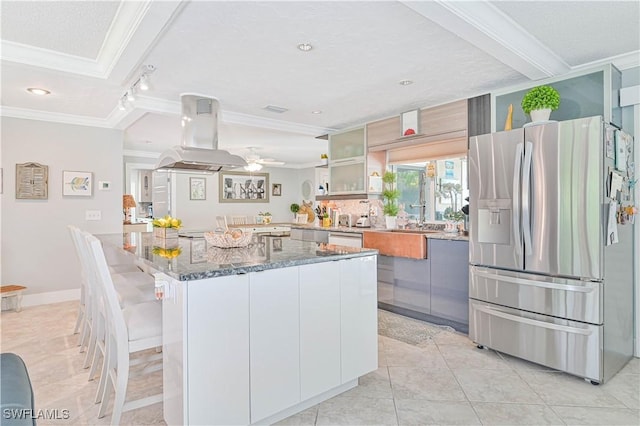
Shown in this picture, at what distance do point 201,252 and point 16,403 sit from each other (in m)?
1.46

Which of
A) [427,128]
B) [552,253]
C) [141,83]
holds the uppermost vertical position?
[141,83]

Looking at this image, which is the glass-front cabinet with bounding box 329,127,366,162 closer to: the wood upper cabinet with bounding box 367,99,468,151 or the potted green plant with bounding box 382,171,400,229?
the wood upper cabinet with bounding box 367,99,468,151

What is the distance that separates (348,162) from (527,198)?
274 centimetres

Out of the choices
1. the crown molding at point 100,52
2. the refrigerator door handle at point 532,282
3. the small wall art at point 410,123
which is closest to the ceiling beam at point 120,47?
the crown molding at point 100,52

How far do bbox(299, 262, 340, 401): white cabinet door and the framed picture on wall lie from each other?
684 cm

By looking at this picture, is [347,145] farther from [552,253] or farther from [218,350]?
[218,350]

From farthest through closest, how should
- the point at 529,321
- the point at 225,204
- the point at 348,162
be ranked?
the point at 225,204
the point at 348,162
the point at 529,321

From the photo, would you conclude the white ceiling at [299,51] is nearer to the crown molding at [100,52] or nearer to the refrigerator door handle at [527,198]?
the crown molding at [100,52]

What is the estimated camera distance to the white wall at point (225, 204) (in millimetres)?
8133

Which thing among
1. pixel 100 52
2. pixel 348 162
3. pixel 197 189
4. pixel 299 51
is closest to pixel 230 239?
pixel 299 51

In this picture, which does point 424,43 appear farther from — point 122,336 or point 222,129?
point 222,129

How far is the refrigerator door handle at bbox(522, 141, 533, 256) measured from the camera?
8.58 feet

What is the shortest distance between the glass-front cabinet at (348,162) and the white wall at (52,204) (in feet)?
9.85

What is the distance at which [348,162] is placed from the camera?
5.05 meters
